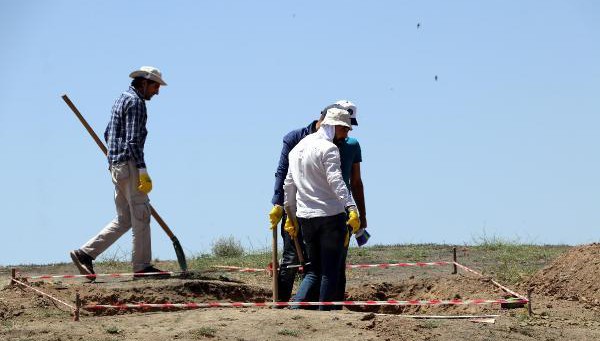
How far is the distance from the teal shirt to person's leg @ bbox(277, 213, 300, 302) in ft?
2.70

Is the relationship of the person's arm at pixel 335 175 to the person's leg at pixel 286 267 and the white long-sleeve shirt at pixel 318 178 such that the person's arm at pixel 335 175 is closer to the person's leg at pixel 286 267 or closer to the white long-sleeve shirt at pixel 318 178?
the white long-sleeve shirt at pixel 318 178

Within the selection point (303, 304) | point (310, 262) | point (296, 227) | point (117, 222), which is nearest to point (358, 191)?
point (296, 227)

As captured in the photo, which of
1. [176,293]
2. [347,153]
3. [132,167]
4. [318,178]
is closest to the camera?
[318,178]

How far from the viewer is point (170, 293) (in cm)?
1311

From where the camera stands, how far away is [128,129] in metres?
13.2

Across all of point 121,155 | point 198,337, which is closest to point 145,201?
point 121,155

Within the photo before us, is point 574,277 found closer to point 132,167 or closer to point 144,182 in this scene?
point 144,182

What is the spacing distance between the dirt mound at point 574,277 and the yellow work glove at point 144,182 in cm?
436

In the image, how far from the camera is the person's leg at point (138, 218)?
43.7ft

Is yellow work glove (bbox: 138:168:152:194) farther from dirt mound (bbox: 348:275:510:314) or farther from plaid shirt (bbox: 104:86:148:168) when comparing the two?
dirt mound (bbox: 348:275:510:314)

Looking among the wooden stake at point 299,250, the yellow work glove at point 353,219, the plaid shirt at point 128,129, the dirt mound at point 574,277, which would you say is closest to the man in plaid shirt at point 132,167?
the plaid shirt at point 128,129

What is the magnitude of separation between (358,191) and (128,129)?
3052 millimetres

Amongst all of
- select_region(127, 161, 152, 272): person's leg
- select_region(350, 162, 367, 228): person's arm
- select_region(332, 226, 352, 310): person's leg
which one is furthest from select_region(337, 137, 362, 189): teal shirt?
select_region(127, 161, 152, 272): person's leg

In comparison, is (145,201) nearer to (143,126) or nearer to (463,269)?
(143,126)
